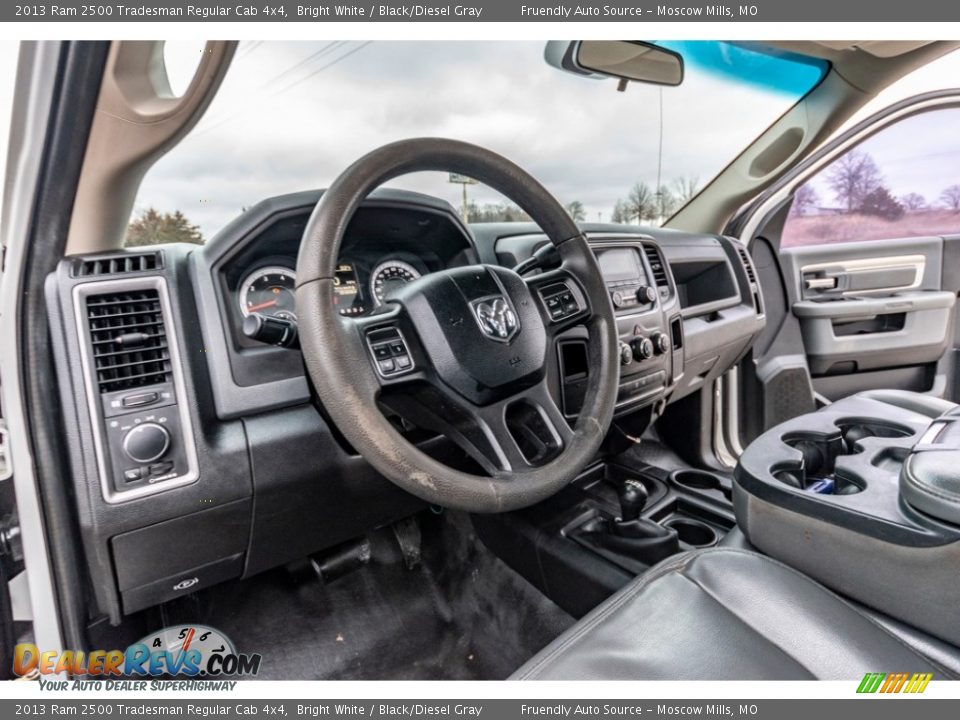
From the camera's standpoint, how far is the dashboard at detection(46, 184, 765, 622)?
3.17 feet

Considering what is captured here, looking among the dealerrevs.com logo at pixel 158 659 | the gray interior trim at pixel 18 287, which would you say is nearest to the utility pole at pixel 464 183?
the gray interior trim at pixel 18 287

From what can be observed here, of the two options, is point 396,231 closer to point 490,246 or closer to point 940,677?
point 490,246

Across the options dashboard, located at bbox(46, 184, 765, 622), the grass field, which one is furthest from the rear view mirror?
the grass field

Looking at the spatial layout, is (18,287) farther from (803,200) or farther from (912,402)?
(803,200)

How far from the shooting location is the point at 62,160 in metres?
0.91

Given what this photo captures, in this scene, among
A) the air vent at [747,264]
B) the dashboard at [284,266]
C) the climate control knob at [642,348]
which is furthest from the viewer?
the air vent at [747,264]

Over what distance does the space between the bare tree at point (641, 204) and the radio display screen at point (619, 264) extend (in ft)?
1.26

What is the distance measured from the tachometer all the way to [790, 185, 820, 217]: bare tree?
2036 millimetres

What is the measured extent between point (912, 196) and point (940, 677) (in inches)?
87.2

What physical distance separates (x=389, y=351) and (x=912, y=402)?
1471mm

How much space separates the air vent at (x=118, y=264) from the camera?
0.97 meters

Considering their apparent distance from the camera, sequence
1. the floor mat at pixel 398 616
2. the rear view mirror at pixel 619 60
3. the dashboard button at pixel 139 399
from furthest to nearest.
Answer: the floor mat at pixel 398 616 < the rear view mirror at pixel 619 60 < the dashboard button at pixel 139 399

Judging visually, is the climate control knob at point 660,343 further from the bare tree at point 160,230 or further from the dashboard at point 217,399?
the bare tree at point 160,230
